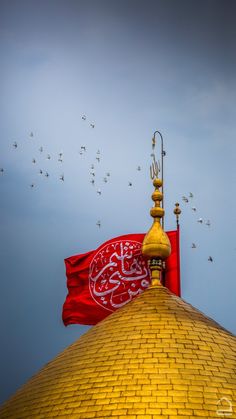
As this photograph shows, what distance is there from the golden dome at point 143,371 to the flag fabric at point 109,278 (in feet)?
3.58

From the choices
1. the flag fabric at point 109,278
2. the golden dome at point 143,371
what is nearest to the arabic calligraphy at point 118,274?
the flag fabric at point 109,278

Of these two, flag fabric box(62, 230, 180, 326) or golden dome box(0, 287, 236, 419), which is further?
flag fabric box(62, 230, 180, 326)

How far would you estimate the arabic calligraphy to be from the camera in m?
24.0

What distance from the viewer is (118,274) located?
24234 millimetres

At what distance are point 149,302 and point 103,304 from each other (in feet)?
6.27

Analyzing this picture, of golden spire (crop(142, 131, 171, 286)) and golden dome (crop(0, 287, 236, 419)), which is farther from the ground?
golden spire (crop(142, 131, 171, 286))

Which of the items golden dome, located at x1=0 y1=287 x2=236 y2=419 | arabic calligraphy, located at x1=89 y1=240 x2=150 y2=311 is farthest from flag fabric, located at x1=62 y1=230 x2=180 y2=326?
golden dome, located at x1=0 y1=287 x2=236 y2=419

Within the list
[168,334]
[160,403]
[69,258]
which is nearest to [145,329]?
[168,334]

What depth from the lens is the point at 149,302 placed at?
22.5m

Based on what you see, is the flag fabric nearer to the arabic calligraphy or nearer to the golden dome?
the arabic calligraphy

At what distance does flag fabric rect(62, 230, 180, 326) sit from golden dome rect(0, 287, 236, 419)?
3.58 ft

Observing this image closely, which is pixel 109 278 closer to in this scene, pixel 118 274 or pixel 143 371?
pixel 118 274

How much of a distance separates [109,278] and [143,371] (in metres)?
4.71

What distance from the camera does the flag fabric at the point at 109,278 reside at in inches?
949
